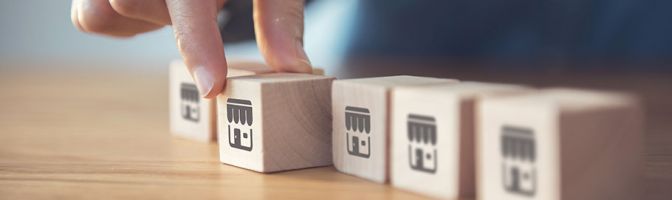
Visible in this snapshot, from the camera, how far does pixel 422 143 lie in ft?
2.71

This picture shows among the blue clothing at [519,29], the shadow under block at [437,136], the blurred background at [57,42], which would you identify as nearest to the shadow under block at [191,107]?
the shadow under block at [437,136]

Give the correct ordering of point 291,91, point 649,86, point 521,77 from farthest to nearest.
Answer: point 521,77
point 649,86
point 291,91

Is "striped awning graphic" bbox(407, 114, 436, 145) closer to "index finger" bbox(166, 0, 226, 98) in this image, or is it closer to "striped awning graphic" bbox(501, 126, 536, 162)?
"striped awning graphic" bbox(501, 126, 536, 162)

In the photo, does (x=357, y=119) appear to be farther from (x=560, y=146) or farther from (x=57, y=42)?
(x=57, y=42)

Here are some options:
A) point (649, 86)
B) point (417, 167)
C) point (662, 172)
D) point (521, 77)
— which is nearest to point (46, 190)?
point (417, 167)

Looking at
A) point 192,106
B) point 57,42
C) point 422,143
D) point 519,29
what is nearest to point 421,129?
point 422,143

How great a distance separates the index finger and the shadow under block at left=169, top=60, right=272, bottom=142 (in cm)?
8

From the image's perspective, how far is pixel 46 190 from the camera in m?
0.88

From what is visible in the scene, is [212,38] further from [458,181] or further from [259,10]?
[458,181]

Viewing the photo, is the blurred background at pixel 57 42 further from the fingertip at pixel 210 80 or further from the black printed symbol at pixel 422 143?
the black printed symbol at pixel 422 143

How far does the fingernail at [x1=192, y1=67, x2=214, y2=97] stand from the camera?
1.00m

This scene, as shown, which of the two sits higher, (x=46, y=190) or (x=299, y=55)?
(x=299, y=55)

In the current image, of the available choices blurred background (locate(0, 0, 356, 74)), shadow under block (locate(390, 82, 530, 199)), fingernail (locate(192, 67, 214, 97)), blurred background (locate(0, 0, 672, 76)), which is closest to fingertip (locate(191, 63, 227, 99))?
fingernail (locate(192, 67, 214, 97))

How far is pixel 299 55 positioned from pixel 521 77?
4.22ft
